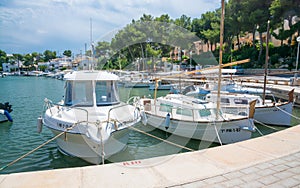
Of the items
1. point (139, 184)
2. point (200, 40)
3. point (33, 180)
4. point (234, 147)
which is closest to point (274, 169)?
Result: point (234, 147)

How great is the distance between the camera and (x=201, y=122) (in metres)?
10.2

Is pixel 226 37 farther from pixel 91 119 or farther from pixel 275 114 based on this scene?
pixel 91 119

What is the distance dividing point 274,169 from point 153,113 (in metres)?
8.69

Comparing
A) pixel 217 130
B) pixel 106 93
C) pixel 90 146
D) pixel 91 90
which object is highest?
pixel 91 90

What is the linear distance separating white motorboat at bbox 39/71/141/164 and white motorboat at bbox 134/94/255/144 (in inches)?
66.5

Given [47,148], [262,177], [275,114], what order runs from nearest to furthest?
[262,177]
[47,148]
[275,114]

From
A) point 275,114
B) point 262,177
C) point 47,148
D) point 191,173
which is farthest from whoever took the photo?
point 275,114

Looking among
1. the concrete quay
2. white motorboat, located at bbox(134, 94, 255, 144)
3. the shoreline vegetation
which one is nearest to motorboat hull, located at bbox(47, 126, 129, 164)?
white motorboat, located at bbox(134, 94, 255, 144)

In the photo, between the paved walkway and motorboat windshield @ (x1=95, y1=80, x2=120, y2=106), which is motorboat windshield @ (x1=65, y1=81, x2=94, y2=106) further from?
the paved walkway

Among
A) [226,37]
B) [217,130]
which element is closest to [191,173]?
[217,130]

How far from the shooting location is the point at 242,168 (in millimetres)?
4344

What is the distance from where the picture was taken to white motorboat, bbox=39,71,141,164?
22.7 ft

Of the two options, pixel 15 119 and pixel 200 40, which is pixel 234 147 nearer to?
pixel 15 119

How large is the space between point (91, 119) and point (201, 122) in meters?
5.08
